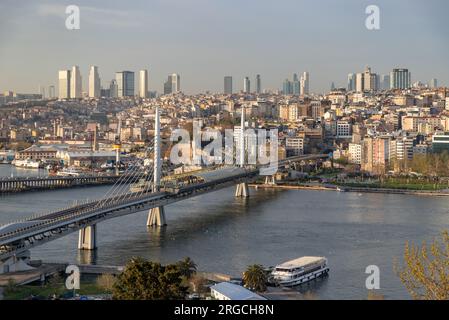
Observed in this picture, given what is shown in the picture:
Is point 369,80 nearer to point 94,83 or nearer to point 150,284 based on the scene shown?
point 94,83

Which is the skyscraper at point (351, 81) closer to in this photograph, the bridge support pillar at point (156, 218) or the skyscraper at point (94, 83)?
the skyscraper at point (94, 83)

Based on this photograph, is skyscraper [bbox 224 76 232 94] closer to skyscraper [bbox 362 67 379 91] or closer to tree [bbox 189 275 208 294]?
skyscraper [bbox 362 67 379 91]

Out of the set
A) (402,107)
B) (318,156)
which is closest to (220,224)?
(318,156)

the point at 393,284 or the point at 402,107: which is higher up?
the point at 402,107

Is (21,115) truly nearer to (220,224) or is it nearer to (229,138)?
(229,138)

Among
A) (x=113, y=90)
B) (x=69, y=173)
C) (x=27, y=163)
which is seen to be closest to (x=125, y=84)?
(x=113, y=90)

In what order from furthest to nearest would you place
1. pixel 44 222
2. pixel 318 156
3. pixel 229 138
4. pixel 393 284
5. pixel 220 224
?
1. pixel 229 138
2. pixel 318 156
3. pixel 220 224
4. pixel 44 222
5. pixel 393 284

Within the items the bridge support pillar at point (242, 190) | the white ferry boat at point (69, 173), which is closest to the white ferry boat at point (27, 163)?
the white ferry boat at point (69, 173)
